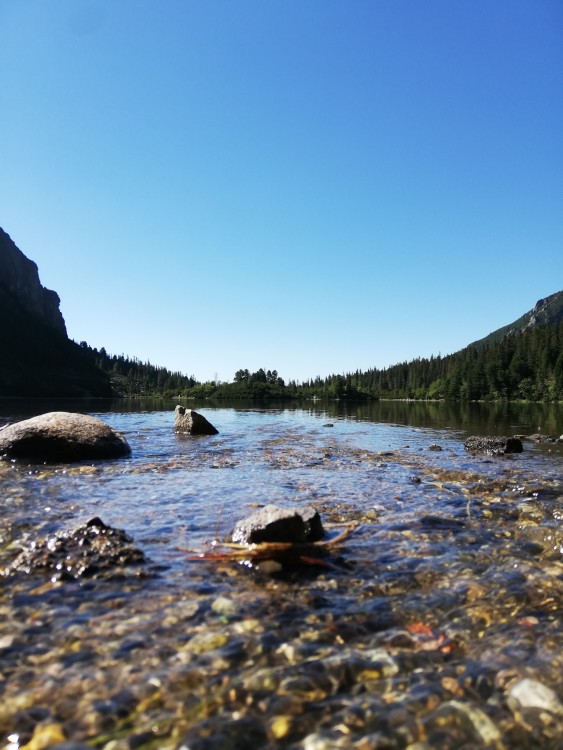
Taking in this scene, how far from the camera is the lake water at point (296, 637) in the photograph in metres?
3.55

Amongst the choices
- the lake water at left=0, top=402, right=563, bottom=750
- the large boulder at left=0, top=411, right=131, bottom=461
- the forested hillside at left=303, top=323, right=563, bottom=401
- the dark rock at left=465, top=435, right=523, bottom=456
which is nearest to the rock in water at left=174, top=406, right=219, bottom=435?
the large boulder at left=0, top=411, right=131, bottom=461

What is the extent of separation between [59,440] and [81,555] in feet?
42.2

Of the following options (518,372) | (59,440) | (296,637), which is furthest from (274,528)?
(518,372)

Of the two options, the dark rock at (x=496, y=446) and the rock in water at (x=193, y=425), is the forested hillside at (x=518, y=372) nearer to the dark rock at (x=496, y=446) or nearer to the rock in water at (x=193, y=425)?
the dark rock at (x=496, y=446)

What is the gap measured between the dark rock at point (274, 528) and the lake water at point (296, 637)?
1.89ft

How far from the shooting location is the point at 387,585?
627 centimetres

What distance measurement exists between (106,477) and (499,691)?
1299cm

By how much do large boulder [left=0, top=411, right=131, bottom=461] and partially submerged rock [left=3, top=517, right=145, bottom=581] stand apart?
11696 millimetres

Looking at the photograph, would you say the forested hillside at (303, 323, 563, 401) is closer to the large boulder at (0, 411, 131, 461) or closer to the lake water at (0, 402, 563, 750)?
the large boulder at (0, 411, 131, 461)

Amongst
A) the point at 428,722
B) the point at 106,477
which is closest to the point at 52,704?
the point at 428,722

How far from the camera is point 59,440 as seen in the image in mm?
18203

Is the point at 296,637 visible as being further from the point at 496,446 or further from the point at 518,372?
the point at 518,372

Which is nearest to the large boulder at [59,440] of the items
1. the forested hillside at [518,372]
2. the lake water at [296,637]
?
the lake water at [296,637]

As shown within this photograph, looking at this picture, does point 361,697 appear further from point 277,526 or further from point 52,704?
point 277,526
